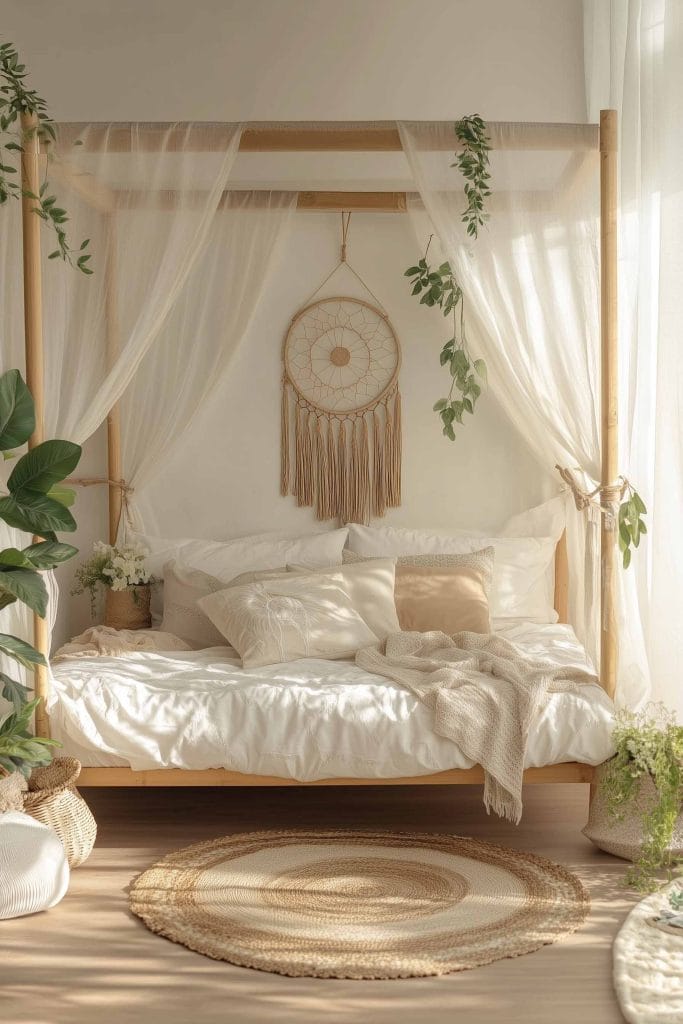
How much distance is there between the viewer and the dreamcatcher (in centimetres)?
508

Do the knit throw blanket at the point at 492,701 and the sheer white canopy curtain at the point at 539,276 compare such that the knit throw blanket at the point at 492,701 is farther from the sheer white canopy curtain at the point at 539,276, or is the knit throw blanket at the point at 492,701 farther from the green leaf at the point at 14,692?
the green leaf at the point at 14,692

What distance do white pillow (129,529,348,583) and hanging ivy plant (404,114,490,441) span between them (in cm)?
71

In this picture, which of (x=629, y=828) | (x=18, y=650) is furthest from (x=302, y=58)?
(x=629, y=828)

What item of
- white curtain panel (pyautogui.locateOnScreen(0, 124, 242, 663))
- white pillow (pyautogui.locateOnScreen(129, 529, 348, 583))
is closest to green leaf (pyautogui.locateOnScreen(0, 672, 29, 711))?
white curtain panel (pyautogui.locateOnScreen(0, 124, 242, 663))

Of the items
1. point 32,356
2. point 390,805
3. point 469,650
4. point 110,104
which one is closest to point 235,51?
point 110,104

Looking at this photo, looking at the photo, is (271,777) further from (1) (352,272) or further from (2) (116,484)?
(1) (352,272)

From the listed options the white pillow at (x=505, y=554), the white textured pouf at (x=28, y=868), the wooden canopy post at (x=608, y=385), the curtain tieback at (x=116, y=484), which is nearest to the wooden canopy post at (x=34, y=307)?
the white textured pouf at (x=28, y=868)

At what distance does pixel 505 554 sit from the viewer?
15.6 feet

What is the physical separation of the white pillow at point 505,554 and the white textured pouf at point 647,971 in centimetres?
179

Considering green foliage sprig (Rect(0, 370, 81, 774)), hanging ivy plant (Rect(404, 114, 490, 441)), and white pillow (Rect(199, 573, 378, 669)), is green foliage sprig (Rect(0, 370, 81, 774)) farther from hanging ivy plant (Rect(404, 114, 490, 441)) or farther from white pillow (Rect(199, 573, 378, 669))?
hanging ivy plant (Rect(404, 114, 490, 441))

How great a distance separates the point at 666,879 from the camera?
3.29 meters

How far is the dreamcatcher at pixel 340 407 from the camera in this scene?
5.08 m

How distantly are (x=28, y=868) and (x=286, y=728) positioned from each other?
0.85 m

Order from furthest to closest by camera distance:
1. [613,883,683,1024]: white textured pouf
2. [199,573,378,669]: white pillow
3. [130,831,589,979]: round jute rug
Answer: [199,573,378,669]: white pillow
[130,831,589,979]: round jute rug
[613,883,683,1024]: white textured pouf
